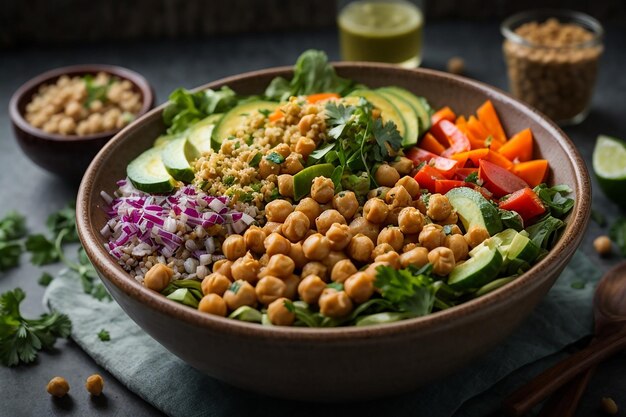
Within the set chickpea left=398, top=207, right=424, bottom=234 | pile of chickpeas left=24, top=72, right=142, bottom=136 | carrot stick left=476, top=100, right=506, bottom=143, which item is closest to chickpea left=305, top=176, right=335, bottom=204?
chickpea left=398, top=207, right=424, bottom=234

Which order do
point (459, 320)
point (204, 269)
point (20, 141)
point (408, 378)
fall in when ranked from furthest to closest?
1. point (20, 141)
2. point (204, 269)
3. point (408, 378)
4. point (459, 320)

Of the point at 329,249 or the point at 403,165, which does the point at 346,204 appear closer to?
the point at 329,249

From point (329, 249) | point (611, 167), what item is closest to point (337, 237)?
point (329, 249)

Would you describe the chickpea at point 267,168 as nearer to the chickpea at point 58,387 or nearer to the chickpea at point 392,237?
the chickpea at point 392,237

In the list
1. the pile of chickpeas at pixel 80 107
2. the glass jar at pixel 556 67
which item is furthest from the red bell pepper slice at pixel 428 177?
the pile of chickpeas at pixel 80 107

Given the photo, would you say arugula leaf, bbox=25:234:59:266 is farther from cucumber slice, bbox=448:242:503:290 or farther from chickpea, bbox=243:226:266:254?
cucumber slice, bbox=448:242:503:290

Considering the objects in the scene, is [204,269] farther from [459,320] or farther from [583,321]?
[583,321]

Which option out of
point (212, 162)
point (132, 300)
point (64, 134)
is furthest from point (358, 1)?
point (132, 300)
